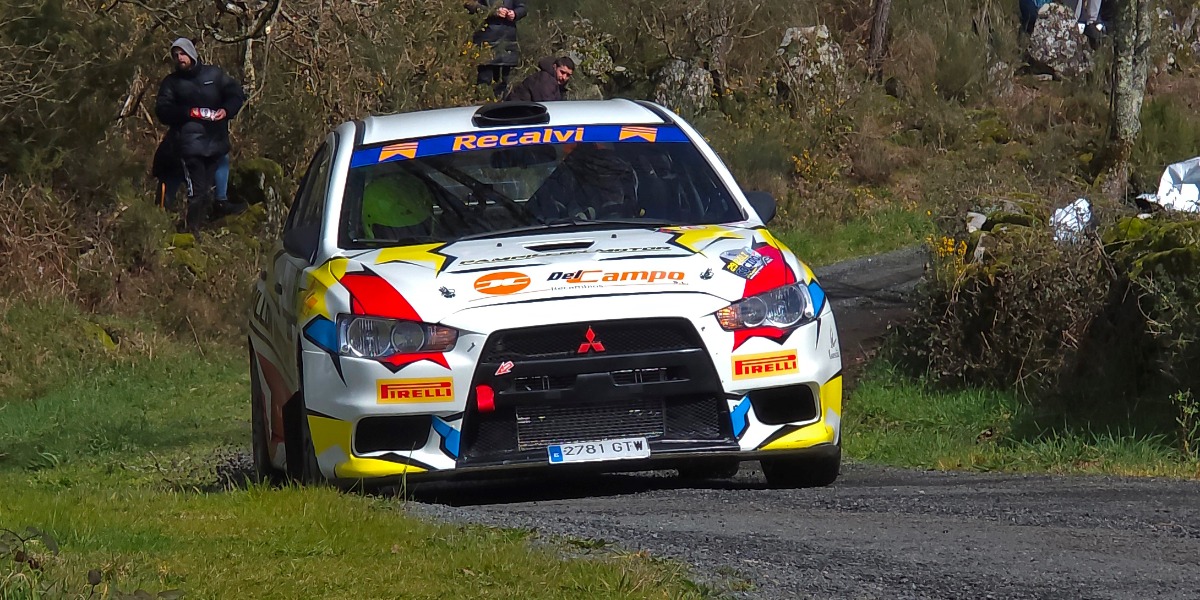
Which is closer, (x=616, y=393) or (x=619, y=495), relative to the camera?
(x=616, y=393)

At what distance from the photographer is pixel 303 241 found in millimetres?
8055

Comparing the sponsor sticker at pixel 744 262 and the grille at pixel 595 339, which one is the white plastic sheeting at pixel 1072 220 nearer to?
the sponsor sticker at pixel 744 262

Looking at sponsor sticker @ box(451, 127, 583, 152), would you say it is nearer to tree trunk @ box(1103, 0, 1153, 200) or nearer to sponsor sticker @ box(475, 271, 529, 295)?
sponsor sticker @ box(475, 271, 529, 295)

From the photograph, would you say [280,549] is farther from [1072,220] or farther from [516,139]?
[1072,220]

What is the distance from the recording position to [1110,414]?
10.3 meters

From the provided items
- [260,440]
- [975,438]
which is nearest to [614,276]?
[260,440]

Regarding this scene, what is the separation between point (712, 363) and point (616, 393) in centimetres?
38

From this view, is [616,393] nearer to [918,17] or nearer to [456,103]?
[456,103]

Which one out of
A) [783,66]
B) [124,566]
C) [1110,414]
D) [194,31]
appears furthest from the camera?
[783,66]

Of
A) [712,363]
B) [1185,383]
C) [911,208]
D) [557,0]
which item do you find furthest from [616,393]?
[557,0]

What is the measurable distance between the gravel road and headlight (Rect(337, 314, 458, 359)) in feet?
1.96

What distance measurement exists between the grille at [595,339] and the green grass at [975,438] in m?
2.69

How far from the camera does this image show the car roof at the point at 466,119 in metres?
8.55

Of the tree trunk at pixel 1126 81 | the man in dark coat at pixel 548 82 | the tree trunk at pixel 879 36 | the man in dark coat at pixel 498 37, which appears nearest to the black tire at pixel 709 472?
the tree trunk at pixel 1126 81
